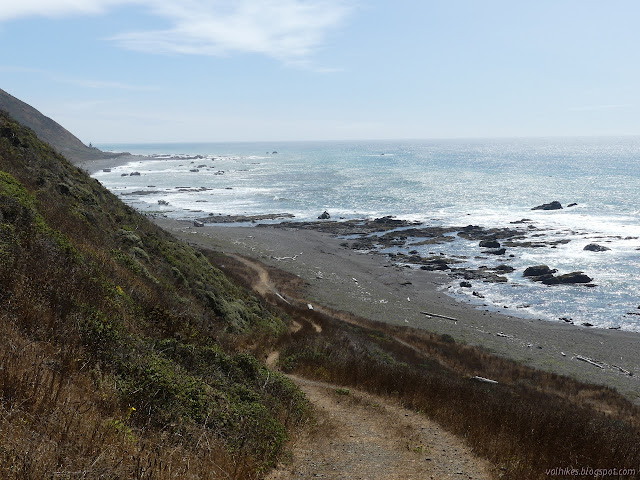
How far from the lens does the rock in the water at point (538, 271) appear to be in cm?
4041

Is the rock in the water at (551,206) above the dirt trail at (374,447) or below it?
above

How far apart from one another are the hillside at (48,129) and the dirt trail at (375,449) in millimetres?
152004

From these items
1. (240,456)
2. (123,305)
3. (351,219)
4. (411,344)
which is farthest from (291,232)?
(240,456)

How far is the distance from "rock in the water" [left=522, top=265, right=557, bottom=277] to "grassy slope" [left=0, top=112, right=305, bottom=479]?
116ft

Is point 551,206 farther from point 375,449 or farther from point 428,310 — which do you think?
point 375,449

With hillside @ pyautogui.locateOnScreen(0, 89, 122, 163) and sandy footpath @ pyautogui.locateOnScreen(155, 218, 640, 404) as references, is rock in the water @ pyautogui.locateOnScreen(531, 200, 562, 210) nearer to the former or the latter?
sandy footpath @ pyautogui.locateOnScreen(155, 218, 640, 404)

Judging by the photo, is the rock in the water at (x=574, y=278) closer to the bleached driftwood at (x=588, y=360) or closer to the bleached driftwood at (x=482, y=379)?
the bleached driftwood at (x=588, y=360)

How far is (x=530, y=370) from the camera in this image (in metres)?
22.5

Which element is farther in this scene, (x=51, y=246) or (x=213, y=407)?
(x=51, y=246)

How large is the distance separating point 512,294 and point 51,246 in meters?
35.8

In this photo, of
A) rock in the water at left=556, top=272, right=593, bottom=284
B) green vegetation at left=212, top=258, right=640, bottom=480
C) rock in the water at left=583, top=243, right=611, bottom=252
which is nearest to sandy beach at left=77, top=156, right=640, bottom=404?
green vegetation at left=212, top=258, right=640, bottom=480

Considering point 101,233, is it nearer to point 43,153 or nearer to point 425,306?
point 43,153

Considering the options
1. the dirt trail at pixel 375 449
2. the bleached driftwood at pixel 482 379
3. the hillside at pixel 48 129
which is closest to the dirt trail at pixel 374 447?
the dirt trail at pixel 375 449

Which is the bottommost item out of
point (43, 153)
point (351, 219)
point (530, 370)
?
point (530, 370)
